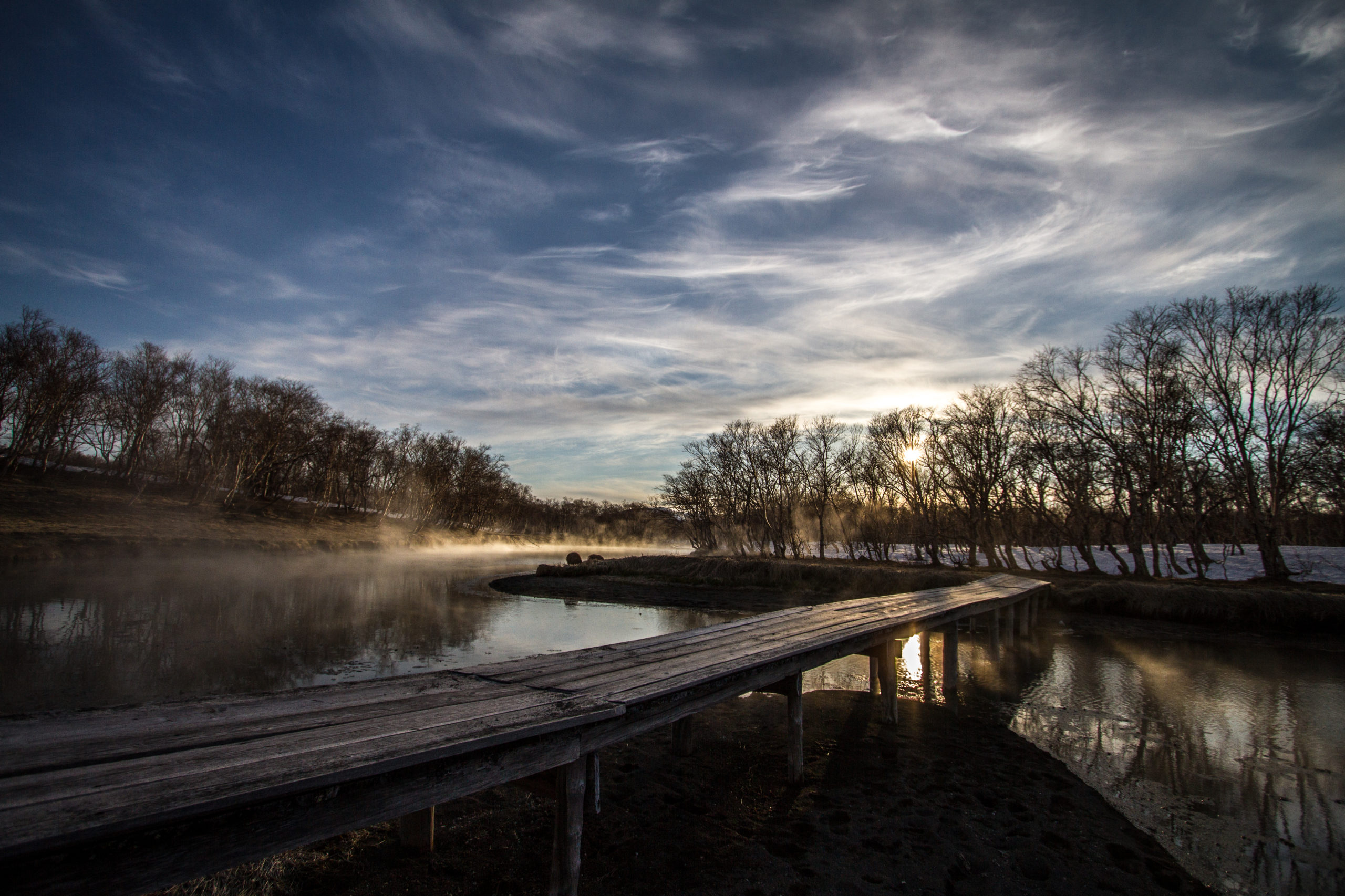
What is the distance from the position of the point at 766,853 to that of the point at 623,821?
123cm

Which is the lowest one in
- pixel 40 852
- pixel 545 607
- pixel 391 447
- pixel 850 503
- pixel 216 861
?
pixel 545 607

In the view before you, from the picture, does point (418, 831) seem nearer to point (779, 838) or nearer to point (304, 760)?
point (304, 760)

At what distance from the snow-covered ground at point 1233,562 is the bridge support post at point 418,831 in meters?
29.7

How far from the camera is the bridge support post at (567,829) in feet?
11.0

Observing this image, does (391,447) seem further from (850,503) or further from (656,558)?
(850,503)

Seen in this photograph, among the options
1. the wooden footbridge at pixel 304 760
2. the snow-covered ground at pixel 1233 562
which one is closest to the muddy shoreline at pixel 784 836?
the wooden footbridge at pixel 304 760

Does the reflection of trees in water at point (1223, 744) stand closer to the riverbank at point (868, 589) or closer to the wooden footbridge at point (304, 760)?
the riverbank at point (868, 589)

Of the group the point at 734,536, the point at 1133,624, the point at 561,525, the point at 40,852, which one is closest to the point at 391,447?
the point at 734,536

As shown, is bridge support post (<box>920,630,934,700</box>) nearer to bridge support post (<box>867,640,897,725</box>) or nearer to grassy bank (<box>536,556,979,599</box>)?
bridge support post (<box>867,640,897,725</box>)

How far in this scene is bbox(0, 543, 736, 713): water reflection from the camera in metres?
9.05

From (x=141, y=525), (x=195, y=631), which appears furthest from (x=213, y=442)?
(x=195, y=631)

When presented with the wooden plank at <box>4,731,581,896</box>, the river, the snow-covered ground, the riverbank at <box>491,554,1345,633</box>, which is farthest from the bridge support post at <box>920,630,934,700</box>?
the snow-covered ground

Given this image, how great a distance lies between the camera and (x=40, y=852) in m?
1.61

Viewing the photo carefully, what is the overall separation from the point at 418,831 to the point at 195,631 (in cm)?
1241
